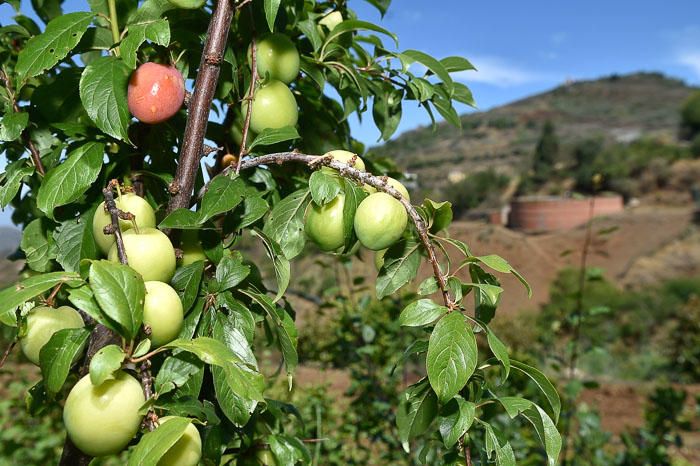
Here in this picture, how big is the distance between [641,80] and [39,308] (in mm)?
55301

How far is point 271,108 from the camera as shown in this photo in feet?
2.68

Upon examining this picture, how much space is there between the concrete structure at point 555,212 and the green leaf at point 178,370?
2239cm

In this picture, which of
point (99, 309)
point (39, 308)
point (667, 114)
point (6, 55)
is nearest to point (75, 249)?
point (39, 308)

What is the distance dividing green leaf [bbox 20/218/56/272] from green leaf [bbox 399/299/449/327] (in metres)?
0.55

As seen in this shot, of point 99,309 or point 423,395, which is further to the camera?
point 423,395

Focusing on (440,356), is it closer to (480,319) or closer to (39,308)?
(480,319)

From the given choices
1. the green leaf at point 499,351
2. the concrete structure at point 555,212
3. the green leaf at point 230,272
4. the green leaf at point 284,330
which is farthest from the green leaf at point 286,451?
the concrete structure at point 555,212

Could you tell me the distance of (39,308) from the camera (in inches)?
29.0

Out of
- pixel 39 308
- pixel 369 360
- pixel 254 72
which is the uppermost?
pixel 254 72

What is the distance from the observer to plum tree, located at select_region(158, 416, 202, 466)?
593 mm

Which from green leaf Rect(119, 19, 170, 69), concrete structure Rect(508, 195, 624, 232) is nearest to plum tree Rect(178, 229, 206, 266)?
green leaf Rect(119, 19, 170, 69)

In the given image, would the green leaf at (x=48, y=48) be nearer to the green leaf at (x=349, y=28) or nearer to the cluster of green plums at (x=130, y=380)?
the cluster of green plums at (x=130, y=380)

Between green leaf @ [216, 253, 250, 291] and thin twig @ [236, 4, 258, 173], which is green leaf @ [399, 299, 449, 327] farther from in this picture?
thin twig @ [236, 4, 258, 173]

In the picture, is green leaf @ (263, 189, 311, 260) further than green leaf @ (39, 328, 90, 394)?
Yes
